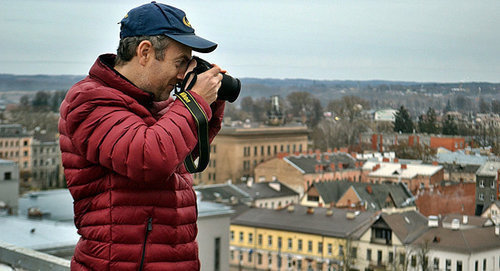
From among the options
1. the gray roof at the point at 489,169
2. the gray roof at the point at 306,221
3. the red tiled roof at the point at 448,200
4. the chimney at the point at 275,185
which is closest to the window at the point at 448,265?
the red tiled roof at the point at 448,200

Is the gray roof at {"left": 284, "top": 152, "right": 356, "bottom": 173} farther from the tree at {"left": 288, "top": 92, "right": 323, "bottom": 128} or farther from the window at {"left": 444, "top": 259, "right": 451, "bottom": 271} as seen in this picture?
the window at {"left": 444, "top": 259, "right": 451, "bottom": 271}

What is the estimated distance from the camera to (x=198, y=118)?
0.86 metres

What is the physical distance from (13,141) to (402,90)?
7.83 meters

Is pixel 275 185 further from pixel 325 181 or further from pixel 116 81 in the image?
pixel 116 81

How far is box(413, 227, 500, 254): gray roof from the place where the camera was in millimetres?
7998

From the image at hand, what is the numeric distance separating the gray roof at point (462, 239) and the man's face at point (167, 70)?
23.9 ft

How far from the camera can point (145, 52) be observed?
0.88 metres

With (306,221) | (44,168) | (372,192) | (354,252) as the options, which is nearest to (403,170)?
(372,192)

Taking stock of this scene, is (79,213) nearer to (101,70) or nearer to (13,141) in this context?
(101,70)

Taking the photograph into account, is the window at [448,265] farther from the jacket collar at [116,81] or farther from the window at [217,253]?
the jacket collar at [116,81]

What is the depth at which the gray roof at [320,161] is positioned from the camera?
12.3 meters

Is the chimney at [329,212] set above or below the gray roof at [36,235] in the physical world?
below

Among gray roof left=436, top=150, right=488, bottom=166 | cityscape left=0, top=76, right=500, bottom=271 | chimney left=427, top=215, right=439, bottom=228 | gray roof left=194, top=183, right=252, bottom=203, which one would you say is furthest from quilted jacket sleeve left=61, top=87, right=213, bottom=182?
gray roof left=194, top=183, right=252, bottom=203

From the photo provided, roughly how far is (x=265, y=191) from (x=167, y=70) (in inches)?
796
